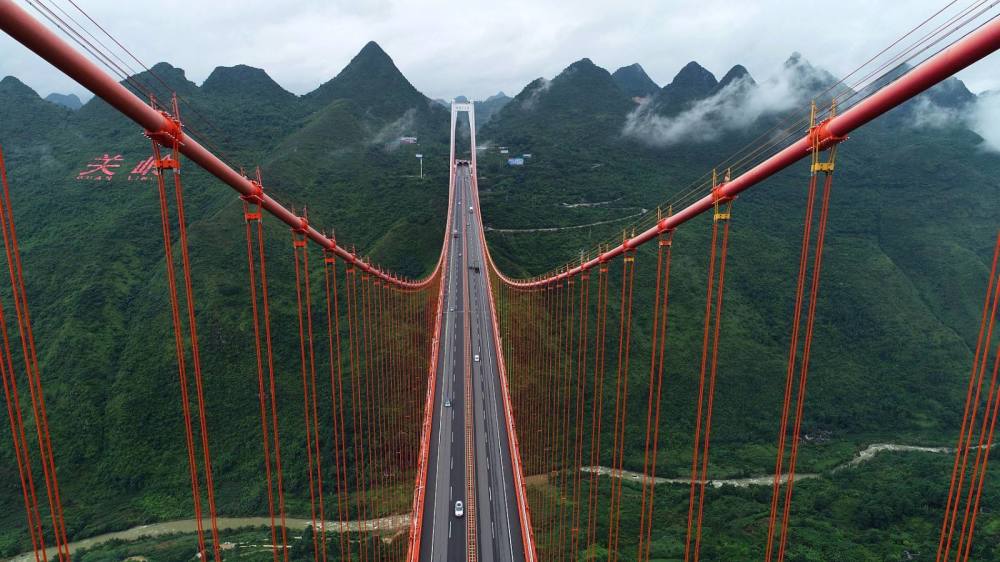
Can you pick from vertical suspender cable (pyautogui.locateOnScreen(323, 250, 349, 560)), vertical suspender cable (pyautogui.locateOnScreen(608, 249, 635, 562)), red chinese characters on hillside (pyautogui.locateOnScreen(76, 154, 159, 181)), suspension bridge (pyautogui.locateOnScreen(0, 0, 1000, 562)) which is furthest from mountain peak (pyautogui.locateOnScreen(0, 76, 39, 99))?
vertical suspender cable (pyautogui.locateOnScreen(608, 249, 635, 562))

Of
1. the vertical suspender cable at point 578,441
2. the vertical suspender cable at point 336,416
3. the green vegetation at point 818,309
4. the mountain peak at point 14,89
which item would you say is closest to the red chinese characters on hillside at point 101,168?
the mountain peak at point 14,89

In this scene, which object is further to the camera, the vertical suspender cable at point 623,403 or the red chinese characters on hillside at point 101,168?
the red chinese characters on hillside at point 101,168

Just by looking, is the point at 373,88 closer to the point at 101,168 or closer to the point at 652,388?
the point at 101,168

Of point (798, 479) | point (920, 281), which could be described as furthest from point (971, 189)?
point (798, 479)

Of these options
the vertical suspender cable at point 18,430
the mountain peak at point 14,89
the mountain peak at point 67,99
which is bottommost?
the vertical suspender cable at point 18,430

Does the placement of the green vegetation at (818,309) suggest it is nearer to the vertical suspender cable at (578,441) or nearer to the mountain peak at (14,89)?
the vertical suspender cable at (578,441)

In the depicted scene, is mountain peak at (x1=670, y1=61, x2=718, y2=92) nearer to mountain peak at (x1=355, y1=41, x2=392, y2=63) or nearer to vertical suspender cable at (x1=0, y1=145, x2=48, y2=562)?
mountain peak at (x1=355, y1=41, x2=392, y2=63)
